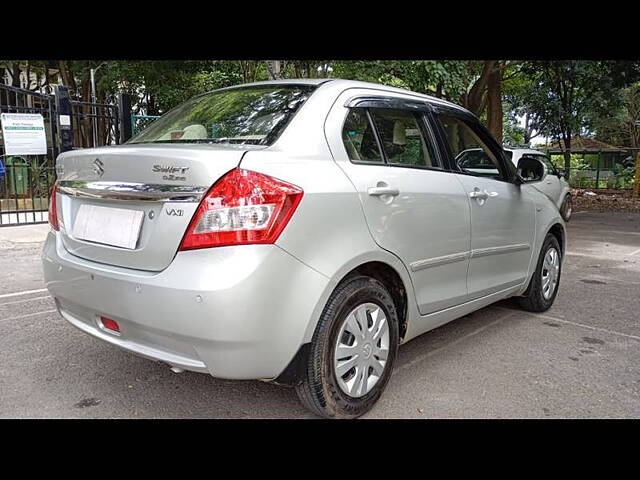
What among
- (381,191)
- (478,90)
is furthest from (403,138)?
(478,90)

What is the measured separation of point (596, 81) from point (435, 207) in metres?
16.9

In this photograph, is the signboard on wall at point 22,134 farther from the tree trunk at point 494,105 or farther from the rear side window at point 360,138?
the tree trunk at point 494,105

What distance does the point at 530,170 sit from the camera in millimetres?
4398

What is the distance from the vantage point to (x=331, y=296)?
2555 mm

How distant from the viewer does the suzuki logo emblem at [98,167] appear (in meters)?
2.61

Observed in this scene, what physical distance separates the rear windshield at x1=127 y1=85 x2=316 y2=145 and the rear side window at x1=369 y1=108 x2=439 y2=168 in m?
0.45

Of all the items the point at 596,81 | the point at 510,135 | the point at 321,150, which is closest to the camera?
the point at 321,150

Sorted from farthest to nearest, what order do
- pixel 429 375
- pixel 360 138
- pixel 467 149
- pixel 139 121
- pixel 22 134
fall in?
1. pixel 139 121
2. pixel 22 134
3. pixel 467 149
4. pixel 429 375
5. pixel 360 138

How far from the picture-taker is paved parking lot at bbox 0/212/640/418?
9.51 ft

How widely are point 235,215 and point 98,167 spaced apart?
845mm

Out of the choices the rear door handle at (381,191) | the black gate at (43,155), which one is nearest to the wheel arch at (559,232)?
the rear door handle at (381,191)

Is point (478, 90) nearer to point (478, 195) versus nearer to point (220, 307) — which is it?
point (478, 195)
